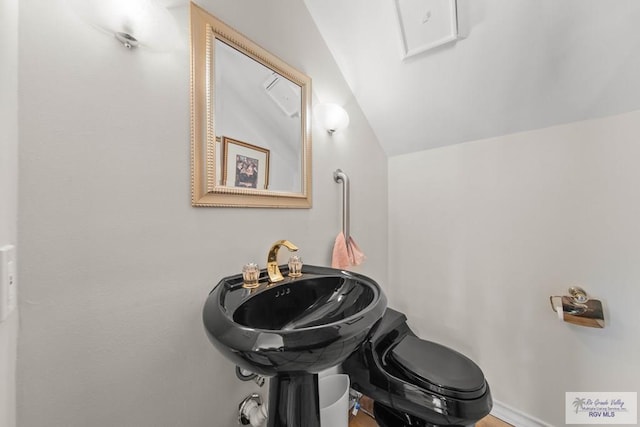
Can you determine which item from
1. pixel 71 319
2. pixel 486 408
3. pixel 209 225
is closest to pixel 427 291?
pixel 486 408

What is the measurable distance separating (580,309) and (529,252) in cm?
29

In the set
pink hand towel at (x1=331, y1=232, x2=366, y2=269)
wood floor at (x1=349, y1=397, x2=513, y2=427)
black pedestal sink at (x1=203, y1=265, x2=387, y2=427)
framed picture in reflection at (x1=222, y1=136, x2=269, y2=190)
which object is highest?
framed picture in reflection at (x1=222, y1=136, x2=269, y2=190)

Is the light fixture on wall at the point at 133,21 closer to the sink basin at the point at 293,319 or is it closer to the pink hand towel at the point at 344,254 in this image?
the sink basin at the point at 293,319

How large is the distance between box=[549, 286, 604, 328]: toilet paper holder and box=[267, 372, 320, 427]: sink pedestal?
113cm

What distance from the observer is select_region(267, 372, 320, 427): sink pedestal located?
659mm

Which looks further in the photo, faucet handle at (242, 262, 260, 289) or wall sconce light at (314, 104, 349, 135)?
wall sconce light at (314, 104, 349, 135)

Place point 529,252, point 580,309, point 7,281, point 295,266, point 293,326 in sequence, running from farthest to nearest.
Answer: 1. point 529,252
2. point 580,309
3. point 295,266
4. point 293,326
5. point 7,281

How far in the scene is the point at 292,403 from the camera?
0.66 m

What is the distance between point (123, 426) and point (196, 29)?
3.90ft

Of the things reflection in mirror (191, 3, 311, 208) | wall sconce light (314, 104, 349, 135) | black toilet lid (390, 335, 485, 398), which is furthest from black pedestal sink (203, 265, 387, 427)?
wall sconce light (314, 104, 349, 135)

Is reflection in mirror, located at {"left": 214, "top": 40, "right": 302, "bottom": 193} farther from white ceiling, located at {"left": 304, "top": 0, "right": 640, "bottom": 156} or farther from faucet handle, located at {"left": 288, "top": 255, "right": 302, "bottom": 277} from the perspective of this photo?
white ceiling, located at {"left": 304, "top": 0, "right": 640, "bottom": 156}

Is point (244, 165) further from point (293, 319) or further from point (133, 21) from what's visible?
point (293, 319)

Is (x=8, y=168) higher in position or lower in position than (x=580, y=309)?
higher
